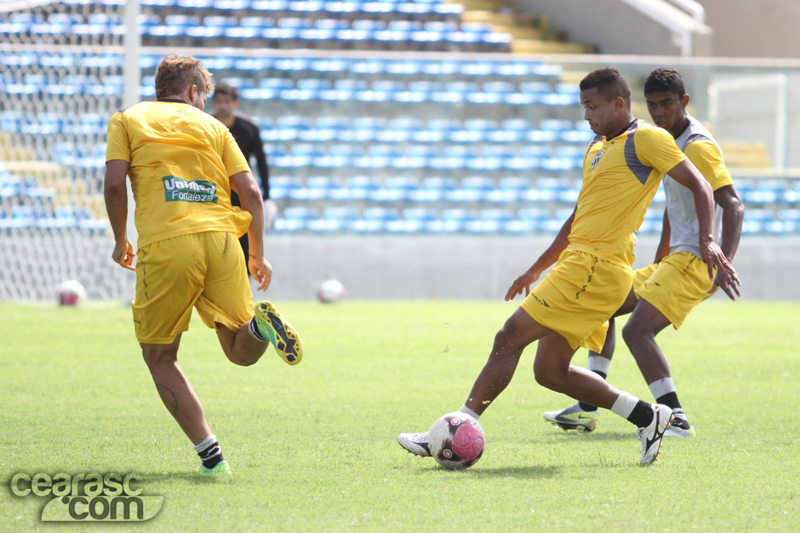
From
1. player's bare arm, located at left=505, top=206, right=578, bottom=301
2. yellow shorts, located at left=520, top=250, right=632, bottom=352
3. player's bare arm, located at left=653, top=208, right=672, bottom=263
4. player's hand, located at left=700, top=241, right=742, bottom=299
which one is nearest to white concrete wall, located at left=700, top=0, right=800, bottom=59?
player's bare arm, located at left=653, top=208, right=672, bottom=263

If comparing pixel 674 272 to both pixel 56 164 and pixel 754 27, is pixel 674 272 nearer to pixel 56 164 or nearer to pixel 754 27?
pixel 56 164

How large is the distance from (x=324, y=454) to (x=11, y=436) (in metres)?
1.63

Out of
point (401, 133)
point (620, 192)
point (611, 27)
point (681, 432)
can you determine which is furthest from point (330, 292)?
point (611, 27)

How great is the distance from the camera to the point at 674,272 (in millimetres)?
5449

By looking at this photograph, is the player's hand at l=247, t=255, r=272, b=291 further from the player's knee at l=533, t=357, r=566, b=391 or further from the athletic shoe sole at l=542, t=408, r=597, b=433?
the athletic shoe sole at l=542, t=408, r=597, b=433

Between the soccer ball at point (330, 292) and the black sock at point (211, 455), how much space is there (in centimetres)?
940

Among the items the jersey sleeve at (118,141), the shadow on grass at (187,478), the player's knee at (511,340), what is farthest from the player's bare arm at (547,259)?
the jersey sleeve at (118,141)

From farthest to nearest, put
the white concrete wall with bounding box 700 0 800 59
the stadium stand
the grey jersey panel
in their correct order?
the white concrete wall with bounding box 700 0 800 59
the stadium stand
the grey jersey panel

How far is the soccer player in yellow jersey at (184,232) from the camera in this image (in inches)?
161

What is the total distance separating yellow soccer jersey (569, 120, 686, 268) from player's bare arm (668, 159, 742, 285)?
67mm

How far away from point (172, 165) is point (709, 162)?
289cm

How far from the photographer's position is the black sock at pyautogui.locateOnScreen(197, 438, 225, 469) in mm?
4137

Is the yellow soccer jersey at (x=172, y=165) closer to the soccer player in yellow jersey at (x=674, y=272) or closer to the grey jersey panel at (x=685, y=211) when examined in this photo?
the soccer player in yellow jersey at (x=674, y=272)

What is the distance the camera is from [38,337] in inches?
367
